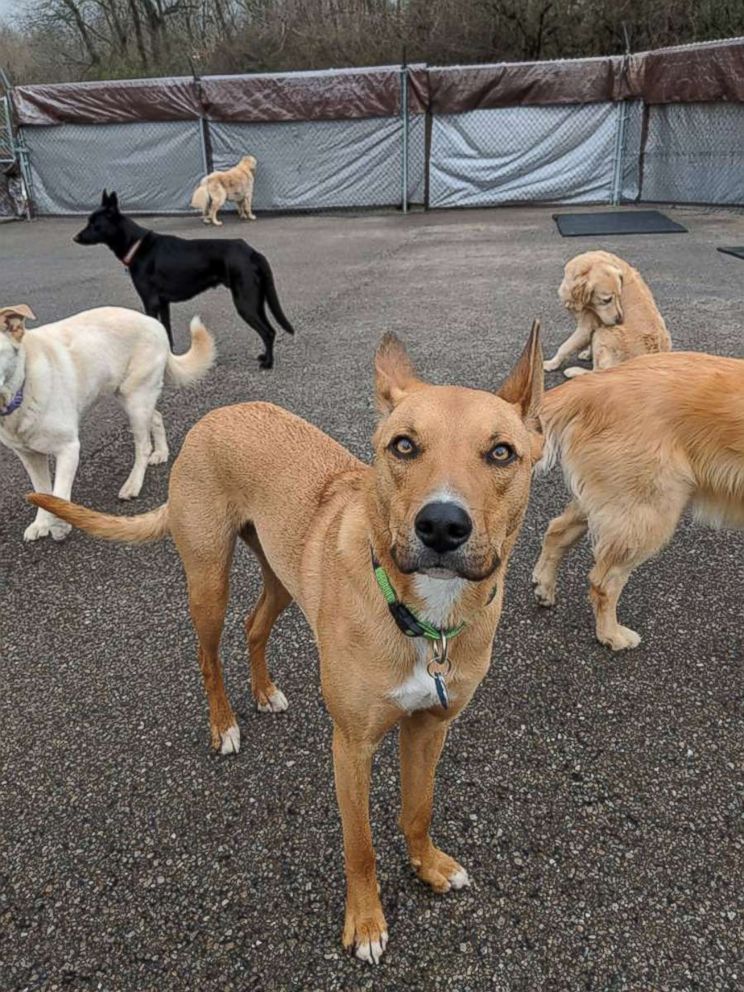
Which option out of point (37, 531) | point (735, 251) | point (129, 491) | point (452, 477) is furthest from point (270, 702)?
point (735, 251)

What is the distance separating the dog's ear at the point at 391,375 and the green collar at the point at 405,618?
1.63ft

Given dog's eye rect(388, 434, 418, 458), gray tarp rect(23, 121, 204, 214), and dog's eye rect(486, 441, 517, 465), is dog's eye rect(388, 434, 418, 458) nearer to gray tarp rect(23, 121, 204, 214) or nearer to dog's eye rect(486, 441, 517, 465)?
dog's eye rect(486, 441, 517, 465)

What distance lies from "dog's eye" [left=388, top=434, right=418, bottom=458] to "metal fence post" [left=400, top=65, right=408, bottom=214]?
15.9 metres

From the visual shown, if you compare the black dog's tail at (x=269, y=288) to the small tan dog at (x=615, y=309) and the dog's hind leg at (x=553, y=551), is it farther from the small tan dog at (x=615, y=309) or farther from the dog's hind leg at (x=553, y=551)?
the dog's hind leg at (x=553, y=551)

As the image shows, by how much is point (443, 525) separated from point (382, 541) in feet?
0.92

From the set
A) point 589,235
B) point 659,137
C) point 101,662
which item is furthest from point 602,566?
point 659,137

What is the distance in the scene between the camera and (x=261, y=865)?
2076 millimetres

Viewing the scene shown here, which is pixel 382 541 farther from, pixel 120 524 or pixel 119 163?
pixel 119 163

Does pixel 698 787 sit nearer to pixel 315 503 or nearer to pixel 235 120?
pixel 315 503

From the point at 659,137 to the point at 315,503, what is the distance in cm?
1585

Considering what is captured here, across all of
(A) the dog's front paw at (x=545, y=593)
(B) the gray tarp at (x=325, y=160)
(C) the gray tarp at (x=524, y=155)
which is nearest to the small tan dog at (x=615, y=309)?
(A) the dog's front paw at (x=545, y=593)

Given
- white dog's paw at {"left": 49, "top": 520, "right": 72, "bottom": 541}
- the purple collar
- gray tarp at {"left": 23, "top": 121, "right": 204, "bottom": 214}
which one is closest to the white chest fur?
white dog's paw at {"left": 49, "top": 520, "right": 72, "bottom": 541}

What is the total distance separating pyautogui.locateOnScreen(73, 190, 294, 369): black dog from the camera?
21.3 feet

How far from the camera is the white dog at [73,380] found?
376 cm
